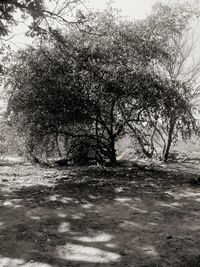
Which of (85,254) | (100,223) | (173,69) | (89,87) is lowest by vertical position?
(85,254)

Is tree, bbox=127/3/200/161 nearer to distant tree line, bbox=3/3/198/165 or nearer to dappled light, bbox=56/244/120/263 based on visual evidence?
distant tree line, bbox=3/3/198/165

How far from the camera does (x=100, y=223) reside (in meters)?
6.67

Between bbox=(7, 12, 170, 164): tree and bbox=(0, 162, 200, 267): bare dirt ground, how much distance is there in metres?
3.16

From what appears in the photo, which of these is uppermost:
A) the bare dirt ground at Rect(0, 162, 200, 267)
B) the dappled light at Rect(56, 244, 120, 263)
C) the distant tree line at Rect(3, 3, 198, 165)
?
the distant tree line at Rect(3, 3, 198, 165)

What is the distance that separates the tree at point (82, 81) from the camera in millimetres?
12742

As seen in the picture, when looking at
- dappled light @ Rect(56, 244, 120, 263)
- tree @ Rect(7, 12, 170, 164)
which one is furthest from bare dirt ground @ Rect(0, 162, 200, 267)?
tree @ Rect(7, 12, 170, 164)

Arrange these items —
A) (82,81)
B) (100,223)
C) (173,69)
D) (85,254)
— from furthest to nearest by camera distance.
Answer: (173,69) < (82,81) < (100,223) < (85,254)

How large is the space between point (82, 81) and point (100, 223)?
281 inches

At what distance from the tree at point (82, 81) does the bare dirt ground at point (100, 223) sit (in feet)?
10.4

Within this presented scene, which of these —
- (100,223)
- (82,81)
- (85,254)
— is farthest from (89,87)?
(85,254)

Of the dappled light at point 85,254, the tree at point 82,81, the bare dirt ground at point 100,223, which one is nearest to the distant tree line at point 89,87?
the tree at point 82,81

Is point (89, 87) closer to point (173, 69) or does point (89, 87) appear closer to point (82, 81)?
point (82, 81)

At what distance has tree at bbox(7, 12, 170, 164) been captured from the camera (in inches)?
502

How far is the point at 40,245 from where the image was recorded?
18.4 feet
